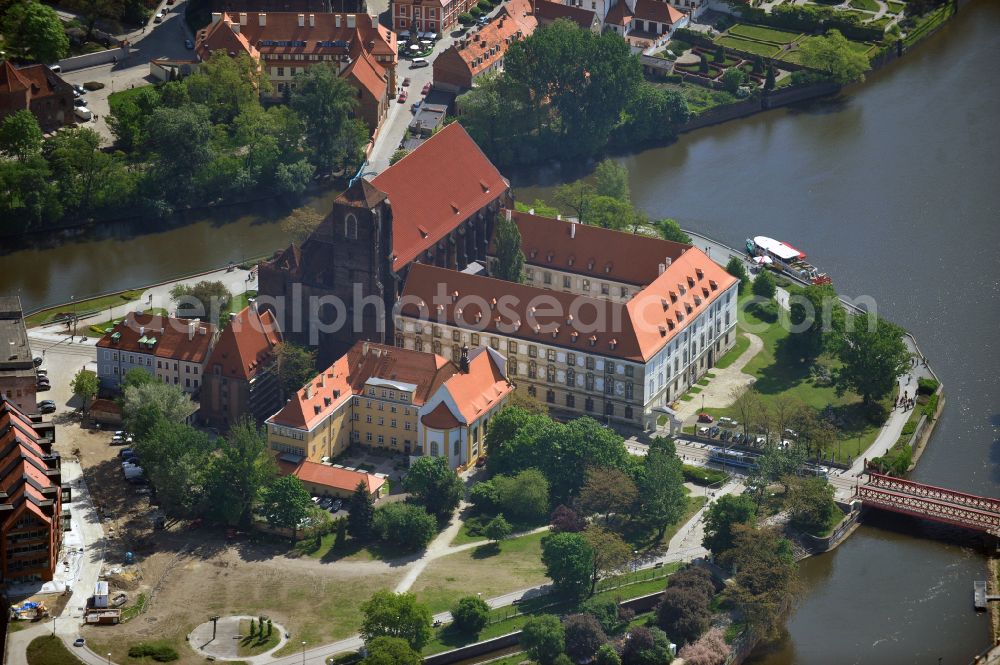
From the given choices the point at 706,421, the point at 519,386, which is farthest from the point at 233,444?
the point at 706,421

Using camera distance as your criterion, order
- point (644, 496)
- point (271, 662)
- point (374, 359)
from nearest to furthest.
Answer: point (271, 662)
point (644, 496)
point (374, 359)

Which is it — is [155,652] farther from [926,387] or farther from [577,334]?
[926,387]

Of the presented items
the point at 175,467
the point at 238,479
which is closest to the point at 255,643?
the point at 238,479

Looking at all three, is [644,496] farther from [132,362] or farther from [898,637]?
[132,362]

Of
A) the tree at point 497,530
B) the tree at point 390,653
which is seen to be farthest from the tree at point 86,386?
the tree at point 390,653

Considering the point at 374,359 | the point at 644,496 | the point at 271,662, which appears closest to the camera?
the point at 271,662

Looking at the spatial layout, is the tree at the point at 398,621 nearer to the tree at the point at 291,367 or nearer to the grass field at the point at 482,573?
the grass field at the point at 482,573

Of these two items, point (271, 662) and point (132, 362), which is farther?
point (132, 362)

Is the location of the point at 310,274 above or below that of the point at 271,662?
above
